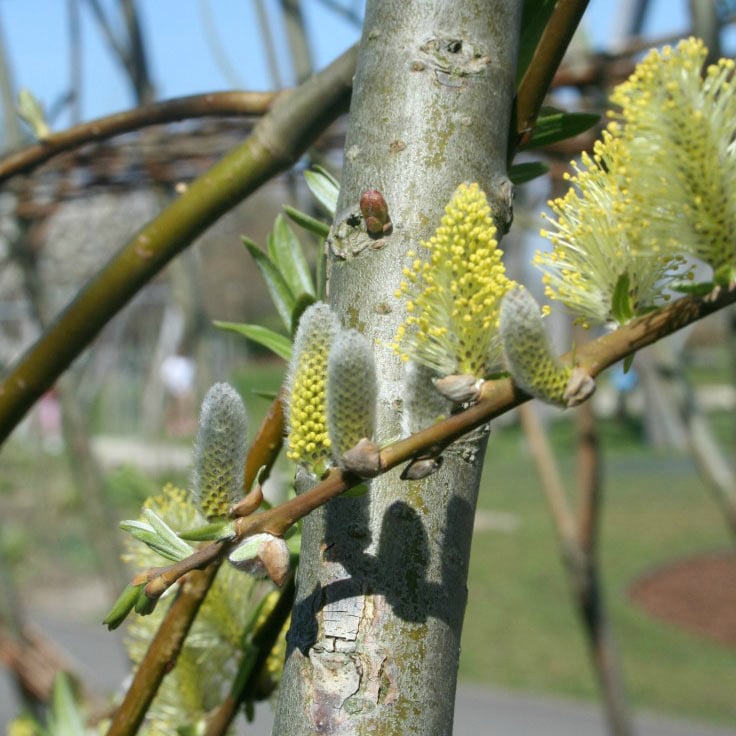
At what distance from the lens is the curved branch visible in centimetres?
72

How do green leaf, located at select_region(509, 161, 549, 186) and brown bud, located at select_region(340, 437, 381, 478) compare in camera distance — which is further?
green leaf, located at select_region(509, 161, 549, 186)

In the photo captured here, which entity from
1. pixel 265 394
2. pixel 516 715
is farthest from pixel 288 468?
pixel 516 715

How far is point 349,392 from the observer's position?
1.11 ft

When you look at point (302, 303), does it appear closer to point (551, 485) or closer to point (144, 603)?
point (144, 603)

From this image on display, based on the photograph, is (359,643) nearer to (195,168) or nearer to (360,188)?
(360,188)

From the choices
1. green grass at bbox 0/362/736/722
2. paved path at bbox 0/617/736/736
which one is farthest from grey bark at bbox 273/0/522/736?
paved path at bbox 0/617/736/736

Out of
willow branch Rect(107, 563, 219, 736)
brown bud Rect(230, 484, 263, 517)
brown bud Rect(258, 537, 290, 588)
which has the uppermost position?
brown bud Rect(230, 484, 263, 517)

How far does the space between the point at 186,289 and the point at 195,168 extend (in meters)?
0.56

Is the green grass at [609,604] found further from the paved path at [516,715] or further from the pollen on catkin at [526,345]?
the pollen on catkin at [526,345]

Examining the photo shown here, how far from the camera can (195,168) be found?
1.56 meters

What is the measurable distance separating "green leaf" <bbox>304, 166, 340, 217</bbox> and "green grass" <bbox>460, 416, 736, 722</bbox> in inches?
180

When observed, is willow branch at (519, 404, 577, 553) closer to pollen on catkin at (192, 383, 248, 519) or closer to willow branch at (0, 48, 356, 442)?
willow branch at (0, 48, 356, 442)

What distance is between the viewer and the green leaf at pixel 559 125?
54 cm

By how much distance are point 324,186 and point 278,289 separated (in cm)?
7
